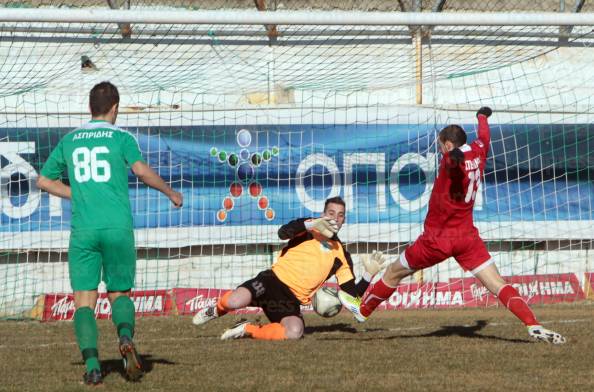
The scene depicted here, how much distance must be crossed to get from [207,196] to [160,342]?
188 inches

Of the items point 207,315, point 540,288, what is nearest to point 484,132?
point 207,315

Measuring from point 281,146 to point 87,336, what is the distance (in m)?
7.73

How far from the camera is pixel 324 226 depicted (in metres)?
9.27

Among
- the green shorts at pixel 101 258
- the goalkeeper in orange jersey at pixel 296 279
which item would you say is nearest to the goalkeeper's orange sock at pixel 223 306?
the goalkeeper in orange jersey at pixel 296 279

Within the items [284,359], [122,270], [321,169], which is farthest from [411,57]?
[122,270]

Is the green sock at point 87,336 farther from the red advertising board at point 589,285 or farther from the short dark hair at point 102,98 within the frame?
the red advertising board at point 589,285

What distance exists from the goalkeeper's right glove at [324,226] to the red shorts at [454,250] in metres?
0.74

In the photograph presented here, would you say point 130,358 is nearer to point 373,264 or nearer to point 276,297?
point 276,297

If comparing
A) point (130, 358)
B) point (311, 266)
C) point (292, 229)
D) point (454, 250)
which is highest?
point (292, 229)

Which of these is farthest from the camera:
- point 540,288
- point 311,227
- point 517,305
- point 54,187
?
point 540,288

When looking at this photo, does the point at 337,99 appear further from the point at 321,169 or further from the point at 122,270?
the point at 122,270

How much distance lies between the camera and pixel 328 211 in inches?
371

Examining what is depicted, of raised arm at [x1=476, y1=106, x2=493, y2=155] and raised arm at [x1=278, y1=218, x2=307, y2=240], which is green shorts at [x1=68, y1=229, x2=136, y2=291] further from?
raised arm at [x1=476, y1=106, x2=493, y2=155]

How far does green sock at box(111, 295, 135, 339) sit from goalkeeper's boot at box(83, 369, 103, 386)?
0.91ft
